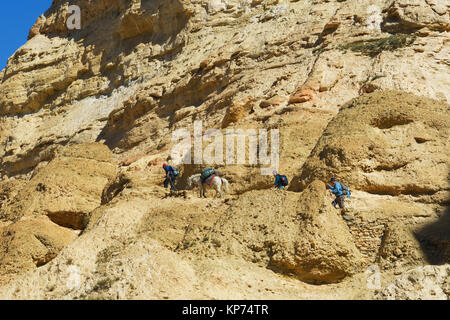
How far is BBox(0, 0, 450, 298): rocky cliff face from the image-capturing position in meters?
12.2

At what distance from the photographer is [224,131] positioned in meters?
18.6

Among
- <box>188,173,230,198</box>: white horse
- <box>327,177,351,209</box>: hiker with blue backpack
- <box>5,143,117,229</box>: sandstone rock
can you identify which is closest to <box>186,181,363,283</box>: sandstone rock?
<box>327,177,351,209</box>: hiker with blue backpack

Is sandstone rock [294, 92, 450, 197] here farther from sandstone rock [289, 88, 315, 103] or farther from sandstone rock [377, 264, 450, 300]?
sandstone rock [289, 88, 315, 103]

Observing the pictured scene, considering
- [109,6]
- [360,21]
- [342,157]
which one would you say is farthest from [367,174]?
[109,6]

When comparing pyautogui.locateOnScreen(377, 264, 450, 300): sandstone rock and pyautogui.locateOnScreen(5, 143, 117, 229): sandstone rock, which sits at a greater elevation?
pyautogui.locateOnScreen(5, 143, 117, 229): sandstone rock

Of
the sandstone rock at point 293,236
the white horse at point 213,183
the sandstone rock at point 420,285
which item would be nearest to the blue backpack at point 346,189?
the sandstone rock at point 293,236

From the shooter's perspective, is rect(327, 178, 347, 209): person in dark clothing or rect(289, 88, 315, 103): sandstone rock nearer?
rect(327, 178, 347, 209): person in dark clothing

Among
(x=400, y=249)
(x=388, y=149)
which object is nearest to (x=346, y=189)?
(x=388, y=149)

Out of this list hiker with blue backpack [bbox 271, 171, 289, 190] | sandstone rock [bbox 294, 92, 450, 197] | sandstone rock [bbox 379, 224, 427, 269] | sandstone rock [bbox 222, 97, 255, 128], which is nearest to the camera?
sandstone rock [bbox 379, 224, 427, 269]

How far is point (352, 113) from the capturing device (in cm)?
1548

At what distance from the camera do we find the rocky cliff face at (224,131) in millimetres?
12188

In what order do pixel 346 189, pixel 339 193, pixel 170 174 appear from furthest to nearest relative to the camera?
pixel 170 174 → pixel 346 189 → pixel 339 193

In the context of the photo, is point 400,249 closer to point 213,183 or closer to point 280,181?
point 280,181

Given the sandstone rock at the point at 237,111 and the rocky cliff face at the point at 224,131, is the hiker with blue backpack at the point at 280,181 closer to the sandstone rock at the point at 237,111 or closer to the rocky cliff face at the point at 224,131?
the rocky cliff face at the point at 224,131
